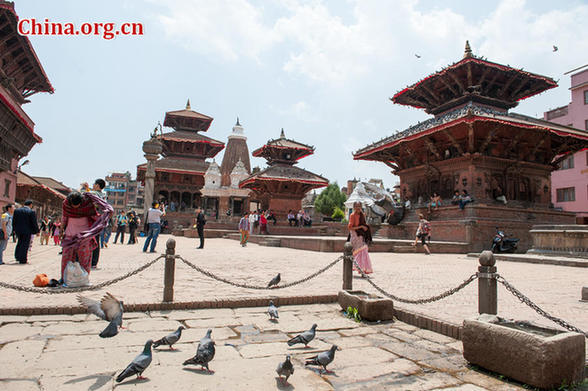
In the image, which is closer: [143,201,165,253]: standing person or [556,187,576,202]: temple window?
[143,201,165,253]: standing person

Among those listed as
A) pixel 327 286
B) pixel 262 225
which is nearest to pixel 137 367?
pixel 327 286

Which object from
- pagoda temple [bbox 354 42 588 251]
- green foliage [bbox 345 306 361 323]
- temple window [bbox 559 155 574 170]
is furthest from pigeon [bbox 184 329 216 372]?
temple window [bbox 559 155 574 170]

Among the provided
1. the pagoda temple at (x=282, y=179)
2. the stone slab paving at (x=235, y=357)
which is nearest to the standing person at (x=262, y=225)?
the pagoda temple at (x=282, y=179)

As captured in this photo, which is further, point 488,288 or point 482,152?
point 482,152

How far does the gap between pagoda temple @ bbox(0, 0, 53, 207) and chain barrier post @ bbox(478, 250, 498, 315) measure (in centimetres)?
1903

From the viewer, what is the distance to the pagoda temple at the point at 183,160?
38.6m

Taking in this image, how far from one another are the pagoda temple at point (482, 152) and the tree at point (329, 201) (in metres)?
35.5

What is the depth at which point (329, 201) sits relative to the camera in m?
59.5

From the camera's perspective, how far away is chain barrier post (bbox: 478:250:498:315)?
384cm

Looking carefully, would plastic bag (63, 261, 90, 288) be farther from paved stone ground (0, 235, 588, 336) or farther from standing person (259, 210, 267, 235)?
standing person (259, 210, 267, 235)

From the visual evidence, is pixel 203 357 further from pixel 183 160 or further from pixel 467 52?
pixel 183 160

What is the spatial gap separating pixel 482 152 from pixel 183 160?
30980 mm

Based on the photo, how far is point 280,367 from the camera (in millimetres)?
2617

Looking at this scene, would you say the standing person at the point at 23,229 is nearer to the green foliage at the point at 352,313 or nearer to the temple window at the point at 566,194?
the green foliage at the point at 352,313
